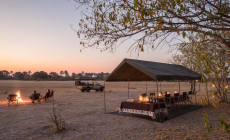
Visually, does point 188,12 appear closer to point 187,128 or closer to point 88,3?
point 88,3

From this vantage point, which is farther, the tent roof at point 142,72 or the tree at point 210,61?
the tent roof at point 142,72

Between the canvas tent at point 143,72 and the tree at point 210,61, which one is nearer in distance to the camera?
the tree at point 210,61

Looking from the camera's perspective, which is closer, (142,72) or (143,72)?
(143,72)

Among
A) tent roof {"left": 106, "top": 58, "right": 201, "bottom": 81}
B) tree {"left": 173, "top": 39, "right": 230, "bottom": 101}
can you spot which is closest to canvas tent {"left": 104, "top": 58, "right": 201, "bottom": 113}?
tent roof {"left": 106, "top": 58, "right": 201, "bottom": 81}

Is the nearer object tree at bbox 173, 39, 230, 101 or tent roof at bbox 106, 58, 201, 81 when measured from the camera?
tree at bbox 173, 39, 230, 101

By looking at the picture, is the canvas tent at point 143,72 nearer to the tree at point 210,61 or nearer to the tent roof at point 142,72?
the tent roof at point 142,72

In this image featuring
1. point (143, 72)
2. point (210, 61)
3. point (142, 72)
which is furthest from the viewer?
point (142, 72)

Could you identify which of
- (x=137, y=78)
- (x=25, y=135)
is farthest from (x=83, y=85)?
(x=25, y=135)

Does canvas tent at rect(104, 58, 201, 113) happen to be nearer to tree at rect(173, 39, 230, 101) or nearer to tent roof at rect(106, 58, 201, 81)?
tent roof at rect(106, 58, 201, 81)

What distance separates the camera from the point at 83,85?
24.9 meters

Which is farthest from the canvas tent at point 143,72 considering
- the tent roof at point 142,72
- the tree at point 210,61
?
the tree at point 210,61

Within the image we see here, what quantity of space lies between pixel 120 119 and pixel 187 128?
113 inches

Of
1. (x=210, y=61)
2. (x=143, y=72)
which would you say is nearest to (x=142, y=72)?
(x=143, y=72)

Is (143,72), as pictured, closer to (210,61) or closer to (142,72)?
(142,72)
